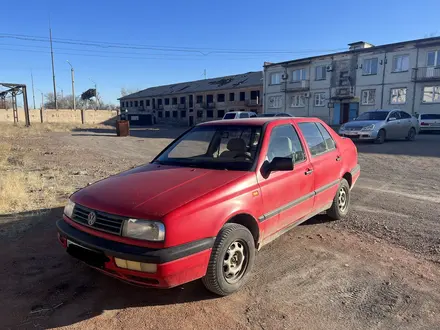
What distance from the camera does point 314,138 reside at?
14.5 feet

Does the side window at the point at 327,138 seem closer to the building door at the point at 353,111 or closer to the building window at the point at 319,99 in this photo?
the building door at the point at 353,111

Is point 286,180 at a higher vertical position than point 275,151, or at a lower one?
lower

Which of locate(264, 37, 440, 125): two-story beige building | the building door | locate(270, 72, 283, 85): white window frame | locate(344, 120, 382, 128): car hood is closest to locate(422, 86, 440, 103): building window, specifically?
locate(264, 37, 440, 125): two-story beige building

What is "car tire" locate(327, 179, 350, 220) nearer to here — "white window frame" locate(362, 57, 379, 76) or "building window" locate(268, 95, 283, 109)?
"white window frame" locate(362, 57, 379, 76)

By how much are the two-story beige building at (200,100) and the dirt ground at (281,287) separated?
45146 mm

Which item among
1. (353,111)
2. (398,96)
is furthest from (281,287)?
(353,111)

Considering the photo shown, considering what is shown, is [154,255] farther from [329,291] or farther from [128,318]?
[329,291]

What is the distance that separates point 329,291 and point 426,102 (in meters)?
33.3

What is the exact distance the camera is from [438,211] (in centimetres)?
525

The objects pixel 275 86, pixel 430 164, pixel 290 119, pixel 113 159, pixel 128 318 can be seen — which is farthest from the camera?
pixel 275 86

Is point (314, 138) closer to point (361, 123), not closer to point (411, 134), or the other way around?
point (361, 123)

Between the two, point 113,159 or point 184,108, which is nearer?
point 113,159

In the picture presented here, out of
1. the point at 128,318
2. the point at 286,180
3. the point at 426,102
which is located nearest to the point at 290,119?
the point at 286,180

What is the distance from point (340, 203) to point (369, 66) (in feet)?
111
